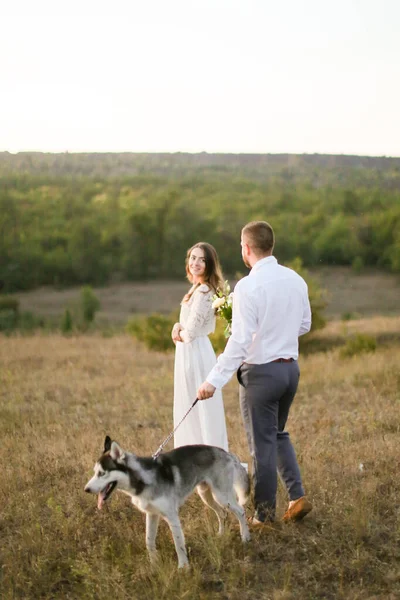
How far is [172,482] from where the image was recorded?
4.26 metres

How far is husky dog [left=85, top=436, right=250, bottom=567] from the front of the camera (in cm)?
402

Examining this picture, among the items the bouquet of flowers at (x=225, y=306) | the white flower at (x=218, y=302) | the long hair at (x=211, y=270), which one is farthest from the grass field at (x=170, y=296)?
the white flower at (x=218, y=302)

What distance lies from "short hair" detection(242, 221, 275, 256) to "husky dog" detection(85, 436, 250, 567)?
129cm

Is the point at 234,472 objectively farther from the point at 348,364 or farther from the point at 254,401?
the point at 348,364

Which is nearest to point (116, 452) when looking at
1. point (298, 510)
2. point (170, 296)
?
point (298, 510)

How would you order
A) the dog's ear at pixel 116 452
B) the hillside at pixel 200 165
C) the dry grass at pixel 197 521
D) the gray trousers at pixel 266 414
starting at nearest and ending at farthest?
the dog's ear at pixel 116 452 → the dry grass at pixel 197 521 → the gray trousers at pixel 266 414 → the hillside at pixel 200 165

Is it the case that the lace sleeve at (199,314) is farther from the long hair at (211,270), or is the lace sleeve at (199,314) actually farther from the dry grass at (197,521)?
the dry grass at (197,521)

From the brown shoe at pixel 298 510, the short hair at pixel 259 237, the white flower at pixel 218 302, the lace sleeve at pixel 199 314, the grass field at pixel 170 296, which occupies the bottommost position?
the grass field at pixel 170 296

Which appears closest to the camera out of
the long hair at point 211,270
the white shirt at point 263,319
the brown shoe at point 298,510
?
the white shirt at point 263,319

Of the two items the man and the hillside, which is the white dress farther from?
the hillside

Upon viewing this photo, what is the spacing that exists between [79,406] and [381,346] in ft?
31.3

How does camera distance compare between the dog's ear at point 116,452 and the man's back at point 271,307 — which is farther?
the man's back at point 271,307

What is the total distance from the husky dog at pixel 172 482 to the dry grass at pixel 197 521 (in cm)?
20

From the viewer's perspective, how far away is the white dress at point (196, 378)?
5.77 metres
